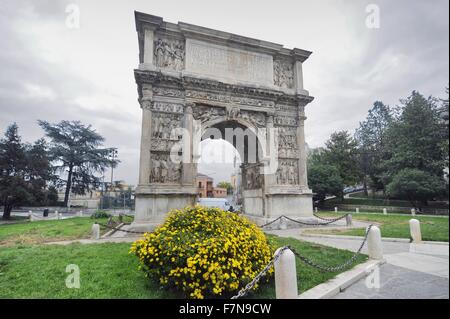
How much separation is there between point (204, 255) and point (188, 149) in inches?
407

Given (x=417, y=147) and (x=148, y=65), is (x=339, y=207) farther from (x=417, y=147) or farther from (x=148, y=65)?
(x=148, y=65)

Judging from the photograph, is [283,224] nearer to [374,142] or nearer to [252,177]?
[252,177]

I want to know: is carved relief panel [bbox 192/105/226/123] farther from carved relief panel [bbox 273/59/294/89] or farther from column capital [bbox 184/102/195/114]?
carved relief panel [bbox 273/59/294/89]

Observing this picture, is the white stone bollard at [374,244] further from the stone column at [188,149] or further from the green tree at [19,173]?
the green tree at [19,173]

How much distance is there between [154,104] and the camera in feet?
46.0

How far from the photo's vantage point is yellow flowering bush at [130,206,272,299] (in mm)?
4066

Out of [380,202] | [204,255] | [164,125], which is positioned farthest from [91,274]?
[380,202]

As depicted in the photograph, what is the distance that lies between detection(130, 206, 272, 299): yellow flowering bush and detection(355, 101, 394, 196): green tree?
132ft

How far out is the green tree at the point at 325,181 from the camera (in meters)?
36.3

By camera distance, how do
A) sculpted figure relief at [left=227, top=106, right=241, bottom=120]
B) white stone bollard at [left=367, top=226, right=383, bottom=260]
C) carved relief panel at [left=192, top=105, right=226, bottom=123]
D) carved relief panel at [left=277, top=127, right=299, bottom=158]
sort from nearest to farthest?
1. white stone bollard at [left=367, top=226, right=383, bottom=260]
2. carved relief panel at [left=192, top=105, right=226, bottom=123]
3. sculpted figure relief at [left=227, top=106, right=241, bottom=120]
4. carved relief panel at [left=277, top=127, right=299, bottom=158]

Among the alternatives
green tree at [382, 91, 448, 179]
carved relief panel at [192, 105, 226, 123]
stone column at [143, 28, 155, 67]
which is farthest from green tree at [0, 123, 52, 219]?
green tree at [382, 91, 448, 179]

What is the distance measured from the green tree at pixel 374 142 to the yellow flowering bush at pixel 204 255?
40.2 meters

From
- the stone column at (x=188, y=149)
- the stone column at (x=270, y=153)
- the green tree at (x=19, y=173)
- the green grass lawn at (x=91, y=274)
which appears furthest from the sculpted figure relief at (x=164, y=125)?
the green tree at (x=19, y=173)
